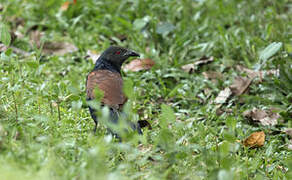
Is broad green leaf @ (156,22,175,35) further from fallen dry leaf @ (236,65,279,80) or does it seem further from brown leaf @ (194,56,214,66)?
fallen dry leaf @ (236,65,279,80)

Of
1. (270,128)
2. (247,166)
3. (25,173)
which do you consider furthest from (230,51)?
(25,173)

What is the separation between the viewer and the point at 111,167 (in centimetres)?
371

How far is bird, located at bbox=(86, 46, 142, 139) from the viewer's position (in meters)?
4.55

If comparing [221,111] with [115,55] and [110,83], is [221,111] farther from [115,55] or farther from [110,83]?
[110,83]

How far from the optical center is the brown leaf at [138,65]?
21.5 ft

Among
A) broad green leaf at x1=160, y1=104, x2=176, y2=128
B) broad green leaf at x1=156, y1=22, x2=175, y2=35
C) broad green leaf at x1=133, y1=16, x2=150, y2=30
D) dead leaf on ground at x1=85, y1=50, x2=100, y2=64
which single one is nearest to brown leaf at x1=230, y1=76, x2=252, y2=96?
broad green leaf at x1=156, y1=22, x2=175, y2=35

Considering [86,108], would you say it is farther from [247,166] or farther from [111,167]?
[247,166]

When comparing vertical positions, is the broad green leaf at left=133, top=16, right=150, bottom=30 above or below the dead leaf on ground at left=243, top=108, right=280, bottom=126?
above

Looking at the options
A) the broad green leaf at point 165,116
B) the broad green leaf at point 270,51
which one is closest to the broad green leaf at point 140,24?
the broad green leaf at point 270,51

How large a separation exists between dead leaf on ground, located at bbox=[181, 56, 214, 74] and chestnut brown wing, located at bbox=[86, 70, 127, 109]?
158cm

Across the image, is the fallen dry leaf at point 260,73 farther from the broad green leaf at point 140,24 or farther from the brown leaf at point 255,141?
the broad green leaf at point 140,24

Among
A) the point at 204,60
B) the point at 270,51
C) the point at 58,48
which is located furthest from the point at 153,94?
the point at 58,48

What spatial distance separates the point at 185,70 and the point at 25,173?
13.2 feet

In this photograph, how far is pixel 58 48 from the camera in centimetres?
714
